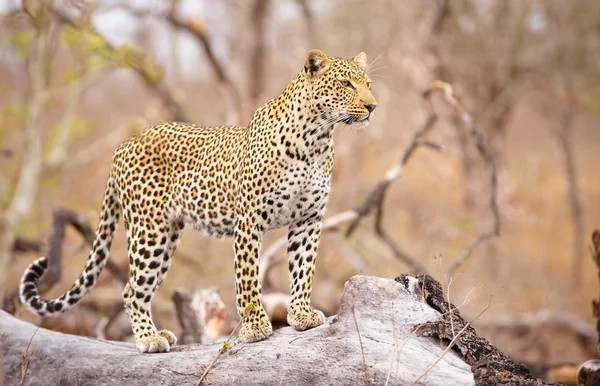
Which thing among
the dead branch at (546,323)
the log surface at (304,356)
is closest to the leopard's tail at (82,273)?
the log surface at (304,356)

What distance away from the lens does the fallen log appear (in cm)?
455

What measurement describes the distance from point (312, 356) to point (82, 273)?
2.53m

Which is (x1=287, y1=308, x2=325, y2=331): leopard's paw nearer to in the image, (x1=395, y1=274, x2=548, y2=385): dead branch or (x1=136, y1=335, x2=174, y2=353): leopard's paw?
(x1=395, y1=274, x2=548, y2=385): dead branch

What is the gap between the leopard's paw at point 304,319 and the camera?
5488 mm

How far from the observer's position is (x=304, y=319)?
5.51 metres

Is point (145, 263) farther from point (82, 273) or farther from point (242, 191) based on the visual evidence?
point (242, 191)

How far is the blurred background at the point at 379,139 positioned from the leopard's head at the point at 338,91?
17.4 inches

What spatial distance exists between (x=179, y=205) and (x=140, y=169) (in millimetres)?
485

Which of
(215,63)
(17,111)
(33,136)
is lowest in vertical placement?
(33,136)

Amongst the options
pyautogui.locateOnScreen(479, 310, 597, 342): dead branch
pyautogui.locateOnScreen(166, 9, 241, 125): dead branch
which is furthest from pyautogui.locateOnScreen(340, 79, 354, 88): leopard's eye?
pyautogui.locateOnScreen(479, 310, 597, 342): dead branch

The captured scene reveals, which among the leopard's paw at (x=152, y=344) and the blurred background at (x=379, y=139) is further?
the blurred background at (x=379, y=139)

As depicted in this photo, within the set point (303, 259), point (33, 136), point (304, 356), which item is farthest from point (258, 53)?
point (304, 356)

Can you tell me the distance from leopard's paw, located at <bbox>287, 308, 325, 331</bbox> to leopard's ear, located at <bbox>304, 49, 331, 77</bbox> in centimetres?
184

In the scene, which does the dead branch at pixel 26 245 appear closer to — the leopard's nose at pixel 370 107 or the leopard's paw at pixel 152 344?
the leopard's paw at pixel 152 344
